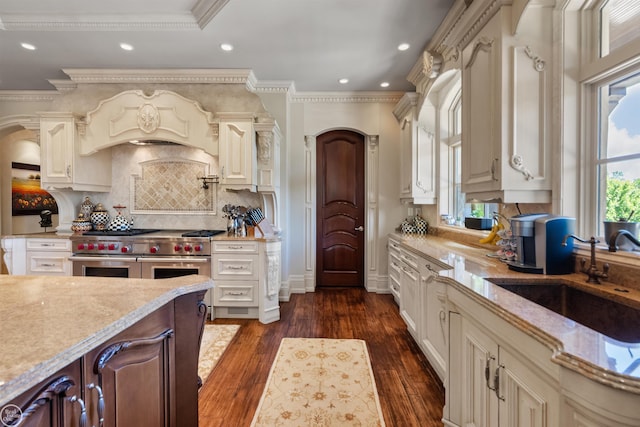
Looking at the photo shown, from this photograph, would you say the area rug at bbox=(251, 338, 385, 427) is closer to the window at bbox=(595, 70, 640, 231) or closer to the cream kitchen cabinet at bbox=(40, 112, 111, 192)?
the window at bbox=(595, 70, 640, 231)

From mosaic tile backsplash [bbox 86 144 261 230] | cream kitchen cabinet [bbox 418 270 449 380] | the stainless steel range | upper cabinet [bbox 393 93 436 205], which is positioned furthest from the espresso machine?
mosaic tile backsplash [bbox 86 144 261 230]

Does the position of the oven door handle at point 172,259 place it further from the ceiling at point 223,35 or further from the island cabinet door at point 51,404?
the island cabinet door at point 51,404

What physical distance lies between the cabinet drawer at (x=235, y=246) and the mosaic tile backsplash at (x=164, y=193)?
27.8 inches

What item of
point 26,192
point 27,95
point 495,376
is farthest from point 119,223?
point 495,376

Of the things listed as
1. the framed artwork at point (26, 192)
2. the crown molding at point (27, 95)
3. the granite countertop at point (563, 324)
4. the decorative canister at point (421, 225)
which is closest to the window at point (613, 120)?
the granite countertop at point (563, 324)

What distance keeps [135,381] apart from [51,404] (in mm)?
335

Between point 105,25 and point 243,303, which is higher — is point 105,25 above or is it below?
above

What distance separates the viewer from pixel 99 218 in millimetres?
3713

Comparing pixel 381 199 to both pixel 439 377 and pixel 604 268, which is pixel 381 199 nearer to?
pixel 439 377

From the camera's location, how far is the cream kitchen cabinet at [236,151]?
3377 mm

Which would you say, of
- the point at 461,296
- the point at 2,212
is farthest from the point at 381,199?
the point at 2,212

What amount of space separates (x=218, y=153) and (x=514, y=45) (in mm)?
2908

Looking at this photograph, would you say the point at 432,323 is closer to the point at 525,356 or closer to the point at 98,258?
the point at 525,356

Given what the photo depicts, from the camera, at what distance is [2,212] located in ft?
15.5
